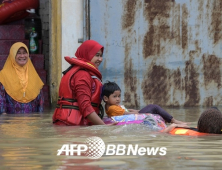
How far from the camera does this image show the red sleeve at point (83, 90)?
22.3 feet

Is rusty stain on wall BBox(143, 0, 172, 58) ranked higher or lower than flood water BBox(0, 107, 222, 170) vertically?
higher

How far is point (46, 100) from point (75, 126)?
151 inches

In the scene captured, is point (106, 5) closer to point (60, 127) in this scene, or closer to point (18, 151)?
point (60, 127)

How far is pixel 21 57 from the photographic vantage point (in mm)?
9562

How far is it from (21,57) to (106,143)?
4452mm

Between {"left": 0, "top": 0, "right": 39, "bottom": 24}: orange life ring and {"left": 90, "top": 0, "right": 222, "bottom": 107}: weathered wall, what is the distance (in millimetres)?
1814

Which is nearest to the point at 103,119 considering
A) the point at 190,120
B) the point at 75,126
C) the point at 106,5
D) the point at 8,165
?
the point at 75,126

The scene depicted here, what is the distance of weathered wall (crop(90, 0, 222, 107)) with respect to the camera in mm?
10094

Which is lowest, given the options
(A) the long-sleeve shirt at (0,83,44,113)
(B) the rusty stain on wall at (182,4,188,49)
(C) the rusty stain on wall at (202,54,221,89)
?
(A) the long-sleeve shirt at (0,83,44,113)

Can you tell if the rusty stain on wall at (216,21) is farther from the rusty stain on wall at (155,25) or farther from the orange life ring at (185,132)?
the orange life ring at (185,132)

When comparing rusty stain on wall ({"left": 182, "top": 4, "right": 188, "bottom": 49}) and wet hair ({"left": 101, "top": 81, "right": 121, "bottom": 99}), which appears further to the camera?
rusty stain on wall ({"left": 182, "top": 4, "right": 188, "bottom": 49})

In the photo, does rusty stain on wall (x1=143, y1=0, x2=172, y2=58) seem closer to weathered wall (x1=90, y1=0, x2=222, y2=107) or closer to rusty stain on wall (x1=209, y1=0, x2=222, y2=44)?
weathered wall (x1=90, y1=0, x2=222, y2=107)

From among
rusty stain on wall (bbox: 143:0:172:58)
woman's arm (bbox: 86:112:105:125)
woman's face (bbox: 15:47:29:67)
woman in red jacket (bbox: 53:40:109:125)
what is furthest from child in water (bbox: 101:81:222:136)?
rusty stain on wall (bbox: 143:0:172:58)

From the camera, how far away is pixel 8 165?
173 inches
